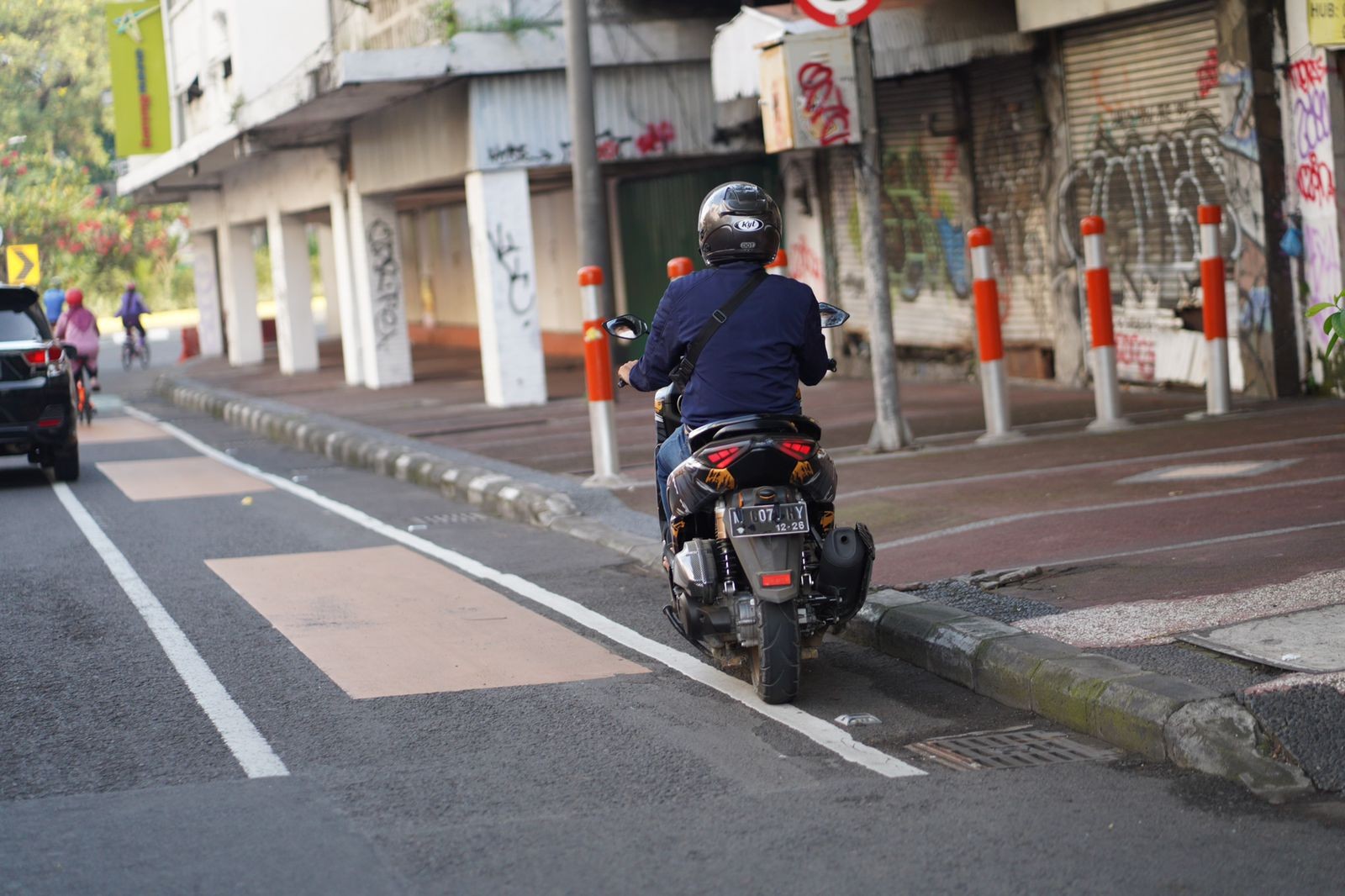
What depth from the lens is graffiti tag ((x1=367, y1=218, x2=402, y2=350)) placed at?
25.0m

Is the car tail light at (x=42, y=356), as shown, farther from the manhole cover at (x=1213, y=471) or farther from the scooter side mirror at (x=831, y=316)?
the scooter side mirror at (x=831, y=316)

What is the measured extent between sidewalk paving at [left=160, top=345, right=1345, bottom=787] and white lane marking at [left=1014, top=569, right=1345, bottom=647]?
0.01 metres

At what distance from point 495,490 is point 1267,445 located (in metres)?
5.40

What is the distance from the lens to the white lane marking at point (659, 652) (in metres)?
5.63

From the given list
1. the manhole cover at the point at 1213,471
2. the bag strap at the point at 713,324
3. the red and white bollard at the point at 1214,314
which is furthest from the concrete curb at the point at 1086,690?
the red and white bollard at the point at 1214,314

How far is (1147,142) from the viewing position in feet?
48.3

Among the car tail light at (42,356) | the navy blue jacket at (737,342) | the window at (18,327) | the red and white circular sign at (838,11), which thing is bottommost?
the navy blue jacket at (737,342)

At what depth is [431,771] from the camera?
18.2ft

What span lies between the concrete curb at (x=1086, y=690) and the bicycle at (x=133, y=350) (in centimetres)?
3325

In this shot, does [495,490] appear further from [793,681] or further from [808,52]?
[793,681]

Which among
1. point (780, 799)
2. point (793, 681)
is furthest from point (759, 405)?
point (780, 799)

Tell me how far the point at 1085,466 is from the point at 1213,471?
954mm

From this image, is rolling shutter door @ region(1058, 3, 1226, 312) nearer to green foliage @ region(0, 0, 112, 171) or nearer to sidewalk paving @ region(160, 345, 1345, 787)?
sidewalk paving @ region(160, 345, 1345, 787)

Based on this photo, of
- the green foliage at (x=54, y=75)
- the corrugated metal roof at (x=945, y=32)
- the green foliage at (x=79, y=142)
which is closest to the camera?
the corrugated metal roof at (x=945, y=32)
